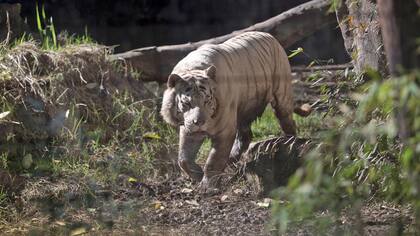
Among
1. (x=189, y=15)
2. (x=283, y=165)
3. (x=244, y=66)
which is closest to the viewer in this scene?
(x=283, y=165)

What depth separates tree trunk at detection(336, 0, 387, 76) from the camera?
13.4 feet

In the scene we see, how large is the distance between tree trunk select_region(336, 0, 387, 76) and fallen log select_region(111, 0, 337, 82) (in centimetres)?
146

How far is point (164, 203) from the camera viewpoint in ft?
14.1

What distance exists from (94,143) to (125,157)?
205mm

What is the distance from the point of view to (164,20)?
5.85 meters

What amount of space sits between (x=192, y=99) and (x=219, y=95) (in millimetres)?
168

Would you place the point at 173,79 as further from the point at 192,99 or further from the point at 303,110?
the point at 303,110

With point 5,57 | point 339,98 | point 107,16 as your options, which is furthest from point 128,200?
point 107,16

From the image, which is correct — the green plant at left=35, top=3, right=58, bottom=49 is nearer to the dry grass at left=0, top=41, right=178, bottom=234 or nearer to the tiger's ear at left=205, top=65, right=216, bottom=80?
the dry grass at left=0, top=41, right=178, bottom=234

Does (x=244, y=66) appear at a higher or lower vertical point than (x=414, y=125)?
lower

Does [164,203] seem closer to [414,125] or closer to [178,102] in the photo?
[178,102]

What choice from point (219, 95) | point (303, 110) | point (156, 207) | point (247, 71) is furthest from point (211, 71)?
point (303, 110)

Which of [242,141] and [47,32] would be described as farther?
[47,32]

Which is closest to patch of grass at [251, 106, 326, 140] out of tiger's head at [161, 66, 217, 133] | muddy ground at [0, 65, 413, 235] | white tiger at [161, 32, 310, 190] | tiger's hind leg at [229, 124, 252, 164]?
tiger's hind leg at [229, 124, 252, 164]
